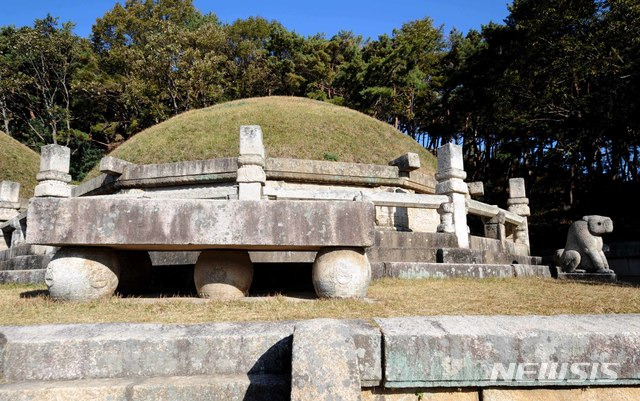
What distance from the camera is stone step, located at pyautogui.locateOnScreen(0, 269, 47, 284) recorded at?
614 cm

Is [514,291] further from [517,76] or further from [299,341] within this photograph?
[517,76]

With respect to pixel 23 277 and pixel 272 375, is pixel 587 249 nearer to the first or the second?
pixel 272 375

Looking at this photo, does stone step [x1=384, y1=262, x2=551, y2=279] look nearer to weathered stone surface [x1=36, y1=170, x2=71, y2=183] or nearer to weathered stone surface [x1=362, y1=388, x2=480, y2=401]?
weathered stone surface [x1=362, y1=388, x2=480, y2=401]

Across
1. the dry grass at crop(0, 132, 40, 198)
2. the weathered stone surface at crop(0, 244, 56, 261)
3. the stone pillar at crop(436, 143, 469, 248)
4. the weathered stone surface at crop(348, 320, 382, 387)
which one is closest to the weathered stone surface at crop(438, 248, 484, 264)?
the stone pillar at crop(436, 143, 469, 248)

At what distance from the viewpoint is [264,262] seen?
551 cm

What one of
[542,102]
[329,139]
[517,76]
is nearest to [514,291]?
[329,139]

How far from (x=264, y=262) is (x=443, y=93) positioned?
27352 mm

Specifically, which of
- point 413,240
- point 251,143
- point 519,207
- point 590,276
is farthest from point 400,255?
point 519,207

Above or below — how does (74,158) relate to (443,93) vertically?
below

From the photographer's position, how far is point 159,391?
182 cm

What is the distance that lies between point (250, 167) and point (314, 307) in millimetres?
4489

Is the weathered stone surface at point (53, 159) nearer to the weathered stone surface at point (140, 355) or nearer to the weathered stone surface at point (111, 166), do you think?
the weathered stone surface at point (111, 166)

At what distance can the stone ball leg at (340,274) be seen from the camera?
11.4ft

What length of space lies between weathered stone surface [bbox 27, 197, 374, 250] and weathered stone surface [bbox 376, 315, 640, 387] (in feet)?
5.09
